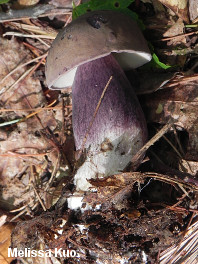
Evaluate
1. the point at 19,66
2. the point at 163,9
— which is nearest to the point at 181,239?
the point at 163,9

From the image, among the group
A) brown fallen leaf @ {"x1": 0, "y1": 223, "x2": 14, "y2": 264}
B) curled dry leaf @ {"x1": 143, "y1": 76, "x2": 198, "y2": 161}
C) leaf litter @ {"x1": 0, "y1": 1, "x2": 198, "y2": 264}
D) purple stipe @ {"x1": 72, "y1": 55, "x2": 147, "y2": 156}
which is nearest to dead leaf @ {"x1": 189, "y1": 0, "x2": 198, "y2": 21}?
leaf litter @ {"x1": 0, "y1": 1, "x2": 198, "y2": 264}

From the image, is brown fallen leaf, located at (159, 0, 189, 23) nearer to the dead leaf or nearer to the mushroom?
the dead leaf

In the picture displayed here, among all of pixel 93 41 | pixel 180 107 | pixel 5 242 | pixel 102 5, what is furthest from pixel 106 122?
pixel 5 242

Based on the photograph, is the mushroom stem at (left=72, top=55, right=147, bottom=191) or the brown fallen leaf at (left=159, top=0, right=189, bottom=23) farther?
the brown fallen leaf at (left=159, top=0, right=189, bottom=23)

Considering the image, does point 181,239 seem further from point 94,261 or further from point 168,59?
point 168,59

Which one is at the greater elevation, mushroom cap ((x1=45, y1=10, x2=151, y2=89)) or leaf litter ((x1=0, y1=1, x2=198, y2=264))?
mushroom cap ((x1=45, y1=10, x2=151, y2=89))

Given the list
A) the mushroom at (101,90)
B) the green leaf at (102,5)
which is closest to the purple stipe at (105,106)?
the mushroom at (101,90)
